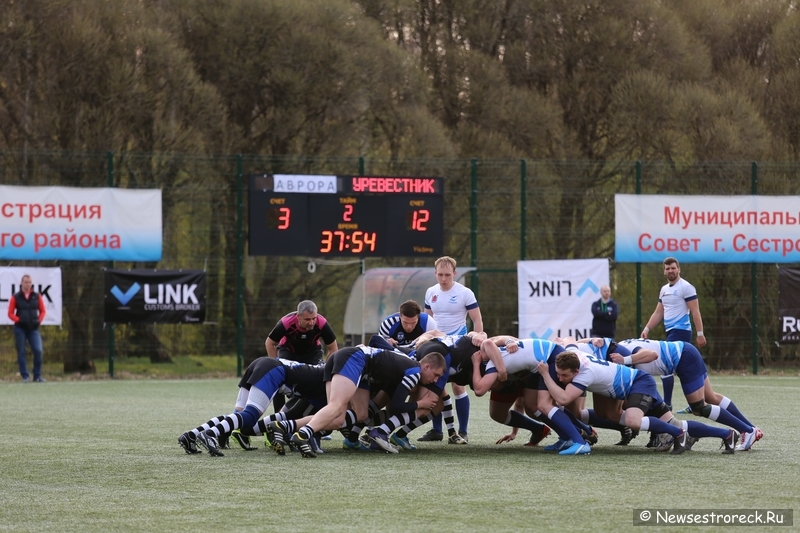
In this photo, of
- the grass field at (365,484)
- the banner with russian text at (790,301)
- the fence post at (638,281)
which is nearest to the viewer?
the grass field at (365,484)

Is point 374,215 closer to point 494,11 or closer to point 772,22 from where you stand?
point 494,11

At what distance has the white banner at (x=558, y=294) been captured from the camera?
2048 cm

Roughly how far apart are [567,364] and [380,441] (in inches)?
→ 65.8

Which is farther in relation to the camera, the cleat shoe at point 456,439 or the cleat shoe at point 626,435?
the cleat shoe at point 456,439

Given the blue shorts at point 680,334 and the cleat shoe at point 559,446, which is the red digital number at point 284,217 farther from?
the cleat shoe at point 559,446

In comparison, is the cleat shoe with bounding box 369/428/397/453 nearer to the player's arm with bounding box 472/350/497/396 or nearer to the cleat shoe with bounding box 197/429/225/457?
the player's arm with bounding box 472/350/497/396

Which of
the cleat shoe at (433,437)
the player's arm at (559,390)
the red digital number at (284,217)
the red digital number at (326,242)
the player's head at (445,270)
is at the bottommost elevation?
the cleat shoe at (433,437)

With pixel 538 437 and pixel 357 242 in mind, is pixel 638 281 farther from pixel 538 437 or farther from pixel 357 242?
pixel 538 437

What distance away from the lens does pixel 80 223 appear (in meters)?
19.6

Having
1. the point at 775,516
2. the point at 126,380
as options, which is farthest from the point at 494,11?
the point at 775,516

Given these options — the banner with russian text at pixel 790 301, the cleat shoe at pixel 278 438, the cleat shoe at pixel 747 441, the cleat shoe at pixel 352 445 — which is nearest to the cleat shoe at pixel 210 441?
the cleat shoe at pixel 278 438

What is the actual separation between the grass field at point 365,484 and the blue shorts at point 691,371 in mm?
517

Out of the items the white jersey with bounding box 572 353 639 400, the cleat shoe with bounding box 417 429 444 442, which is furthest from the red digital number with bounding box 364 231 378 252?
the white jersey with bounding box 572 353 639 400

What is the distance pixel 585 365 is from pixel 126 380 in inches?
503
